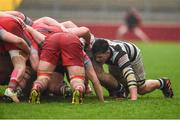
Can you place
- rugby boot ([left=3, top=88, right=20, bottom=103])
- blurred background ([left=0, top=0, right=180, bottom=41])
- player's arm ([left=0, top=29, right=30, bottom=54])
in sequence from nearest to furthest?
rugby boot ([left=3, top=88, right=20, bottom=103]) → player's arm ([left=0, top=29, right=30, bottom=54]) → blurred background ([left=0, top=0, right=180, bottom=41])

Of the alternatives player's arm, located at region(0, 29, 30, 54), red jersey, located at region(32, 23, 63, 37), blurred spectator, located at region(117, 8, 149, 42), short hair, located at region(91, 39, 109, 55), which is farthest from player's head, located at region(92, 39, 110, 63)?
blurred spectator, located at region(117, 8, 149, 42)

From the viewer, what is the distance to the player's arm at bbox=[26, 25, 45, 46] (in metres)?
10.8

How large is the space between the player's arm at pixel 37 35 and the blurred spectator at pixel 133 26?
91.9 feet

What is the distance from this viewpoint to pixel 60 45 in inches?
411

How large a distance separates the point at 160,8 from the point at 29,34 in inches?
1133

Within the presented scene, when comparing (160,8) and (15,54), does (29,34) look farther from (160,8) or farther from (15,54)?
(160,8)

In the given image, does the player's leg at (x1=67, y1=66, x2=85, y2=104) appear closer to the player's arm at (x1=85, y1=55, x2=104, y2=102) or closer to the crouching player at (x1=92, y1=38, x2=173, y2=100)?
the player's arm at (x1=85, y1=55, x2=104, y2=102)

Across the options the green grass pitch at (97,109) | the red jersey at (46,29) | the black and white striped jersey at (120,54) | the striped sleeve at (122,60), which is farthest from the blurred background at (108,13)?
the green grass pitch at (97,109)

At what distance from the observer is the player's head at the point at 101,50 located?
10.8m

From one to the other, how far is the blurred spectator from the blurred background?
0.95 ft

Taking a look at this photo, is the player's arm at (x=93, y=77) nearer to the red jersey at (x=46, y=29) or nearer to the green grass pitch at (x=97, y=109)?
the green grass pitch at (x=97, y=109)

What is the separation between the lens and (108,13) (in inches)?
1524

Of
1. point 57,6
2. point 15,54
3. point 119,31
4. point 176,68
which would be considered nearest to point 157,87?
point 15,54

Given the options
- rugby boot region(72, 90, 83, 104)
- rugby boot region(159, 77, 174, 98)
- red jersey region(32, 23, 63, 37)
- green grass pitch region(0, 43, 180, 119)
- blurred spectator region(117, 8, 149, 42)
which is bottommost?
green grass pitch region(0, 43, 180, 119)
